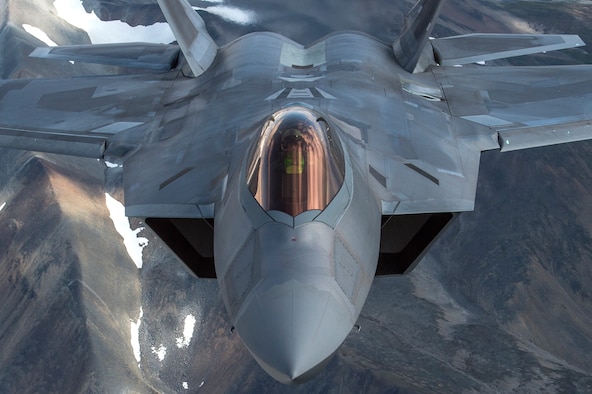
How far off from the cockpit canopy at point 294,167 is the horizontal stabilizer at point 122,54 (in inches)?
336

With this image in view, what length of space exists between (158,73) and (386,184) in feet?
28.8

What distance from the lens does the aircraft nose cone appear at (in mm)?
6043

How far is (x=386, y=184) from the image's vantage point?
9453 mm

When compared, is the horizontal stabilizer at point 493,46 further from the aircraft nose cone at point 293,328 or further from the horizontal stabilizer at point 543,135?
the aircraft nose cone at point 293,328

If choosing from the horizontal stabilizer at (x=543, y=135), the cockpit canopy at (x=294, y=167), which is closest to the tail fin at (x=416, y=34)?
the horizontal stabilizer at (x=543, y=135)

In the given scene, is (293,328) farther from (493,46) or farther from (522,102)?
(493,46)

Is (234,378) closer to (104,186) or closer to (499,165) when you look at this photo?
(104,186)

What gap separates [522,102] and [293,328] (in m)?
9.91

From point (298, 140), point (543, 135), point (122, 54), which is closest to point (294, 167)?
point (298, 140)

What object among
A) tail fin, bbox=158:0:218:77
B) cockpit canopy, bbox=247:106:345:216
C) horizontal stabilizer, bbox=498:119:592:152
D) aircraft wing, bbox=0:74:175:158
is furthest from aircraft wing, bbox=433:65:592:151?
aircraft wing, bbox=0:74:175:158

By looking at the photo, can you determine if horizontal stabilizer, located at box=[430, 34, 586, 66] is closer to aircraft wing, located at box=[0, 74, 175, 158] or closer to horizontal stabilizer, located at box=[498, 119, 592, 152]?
horizontal stabilizer, located at box=[498, 119, 592, 152]

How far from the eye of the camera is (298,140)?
7250mm

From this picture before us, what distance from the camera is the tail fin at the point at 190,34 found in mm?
13391

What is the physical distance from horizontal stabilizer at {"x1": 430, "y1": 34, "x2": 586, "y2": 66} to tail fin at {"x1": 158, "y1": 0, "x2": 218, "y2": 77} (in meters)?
6.79
